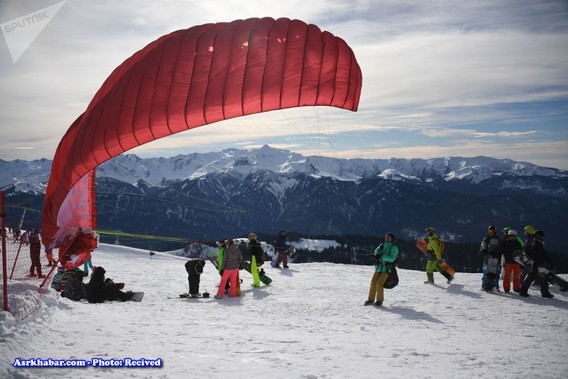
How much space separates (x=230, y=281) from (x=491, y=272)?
7.51 metres

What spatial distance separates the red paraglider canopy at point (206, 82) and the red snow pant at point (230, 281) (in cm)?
446

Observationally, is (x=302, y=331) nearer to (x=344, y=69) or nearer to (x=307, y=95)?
(x=307, y=95)

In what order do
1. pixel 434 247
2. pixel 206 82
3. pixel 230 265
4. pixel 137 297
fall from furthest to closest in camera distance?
pixel 434 247
pixel 230 265
pixel 137 297
pixel 206 82

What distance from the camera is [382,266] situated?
1130 centimetres

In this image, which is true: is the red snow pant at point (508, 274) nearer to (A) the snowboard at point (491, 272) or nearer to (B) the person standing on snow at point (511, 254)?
(B) the person standing on snow at point (511, 254)

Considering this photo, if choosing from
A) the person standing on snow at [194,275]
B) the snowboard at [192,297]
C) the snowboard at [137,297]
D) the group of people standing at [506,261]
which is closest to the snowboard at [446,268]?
the group of people standing at [506,261]

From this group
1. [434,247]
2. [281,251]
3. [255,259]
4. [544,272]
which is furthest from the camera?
[281,251]

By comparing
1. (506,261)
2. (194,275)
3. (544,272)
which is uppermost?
(506,261)

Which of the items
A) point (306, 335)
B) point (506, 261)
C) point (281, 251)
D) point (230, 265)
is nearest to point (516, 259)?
point (506, 261)

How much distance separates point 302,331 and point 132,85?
639 centimetres

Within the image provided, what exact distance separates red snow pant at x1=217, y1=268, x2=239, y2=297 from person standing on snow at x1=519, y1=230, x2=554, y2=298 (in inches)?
307

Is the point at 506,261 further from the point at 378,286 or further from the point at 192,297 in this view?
the point at 192,297

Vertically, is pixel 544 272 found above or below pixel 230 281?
above

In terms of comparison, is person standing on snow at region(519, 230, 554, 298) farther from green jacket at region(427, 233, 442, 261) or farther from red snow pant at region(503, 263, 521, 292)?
green jacket at region(427, 233, 442, 261)
